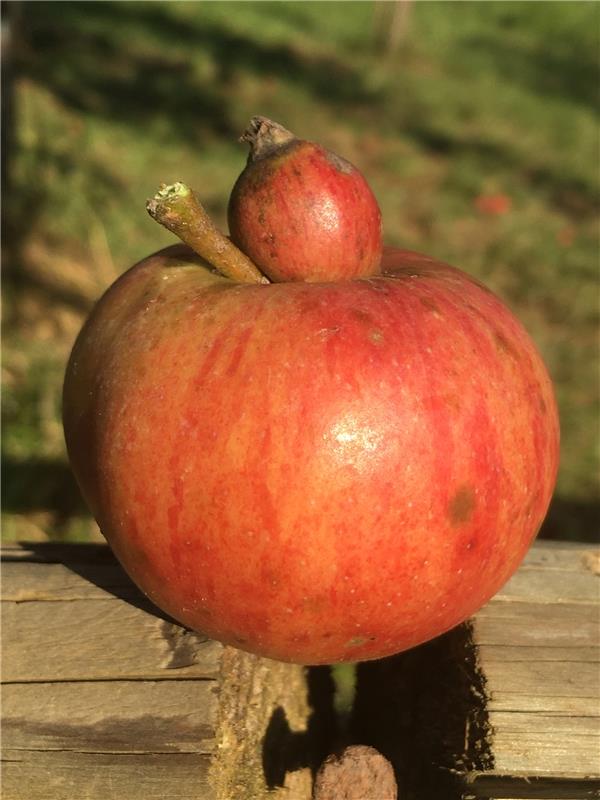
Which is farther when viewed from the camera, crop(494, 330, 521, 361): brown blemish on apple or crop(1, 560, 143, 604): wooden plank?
crop(1, 560, 143, 604): wooden plank

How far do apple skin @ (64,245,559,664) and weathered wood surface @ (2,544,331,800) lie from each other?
177 mm

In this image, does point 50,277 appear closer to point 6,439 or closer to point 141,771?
point 6,439

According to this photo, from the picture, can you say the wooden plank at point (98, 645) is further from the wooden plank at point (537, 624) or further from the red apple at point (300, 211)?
the red apple at point (300, 211)

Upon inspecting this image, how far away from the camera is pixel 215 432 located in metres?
1.46

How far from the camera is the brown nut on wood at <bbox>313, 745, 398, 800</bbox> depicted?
→ 5.03 ft

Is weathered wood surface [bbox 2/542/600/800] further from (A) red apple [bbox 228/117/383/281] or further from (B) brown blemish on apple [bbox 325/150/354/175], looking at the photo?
(B) brown blemish on apple [bbox 325/150/354/175]

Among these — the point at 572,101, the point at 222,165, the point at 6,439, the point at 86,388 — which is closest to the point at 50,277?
the point at 6,439

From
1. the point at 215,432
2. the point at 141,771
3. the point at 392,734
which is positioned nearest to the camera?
→ the point at 215,432

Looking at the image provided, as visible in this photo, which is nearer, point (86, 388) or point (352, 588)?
point (352, 588)

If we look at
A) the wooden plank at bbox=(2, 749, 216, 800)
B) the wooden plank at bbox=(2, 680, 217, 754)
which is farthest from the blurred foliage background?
the wooden plank at bbox=(2, 749, 216, 800)

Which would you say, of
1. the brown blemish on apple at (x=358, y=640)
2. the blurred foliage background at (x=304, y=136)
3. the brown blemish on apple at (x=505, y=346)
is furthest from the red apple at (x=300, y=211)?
the blurred foliage background at (x=304, y=136)

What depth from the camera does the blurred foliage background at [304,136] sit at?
4672 mm

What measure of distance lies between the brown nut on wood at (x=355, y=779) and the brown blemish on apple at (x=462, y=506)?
468mm

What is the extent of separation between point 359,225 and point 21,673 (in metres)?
1.16
